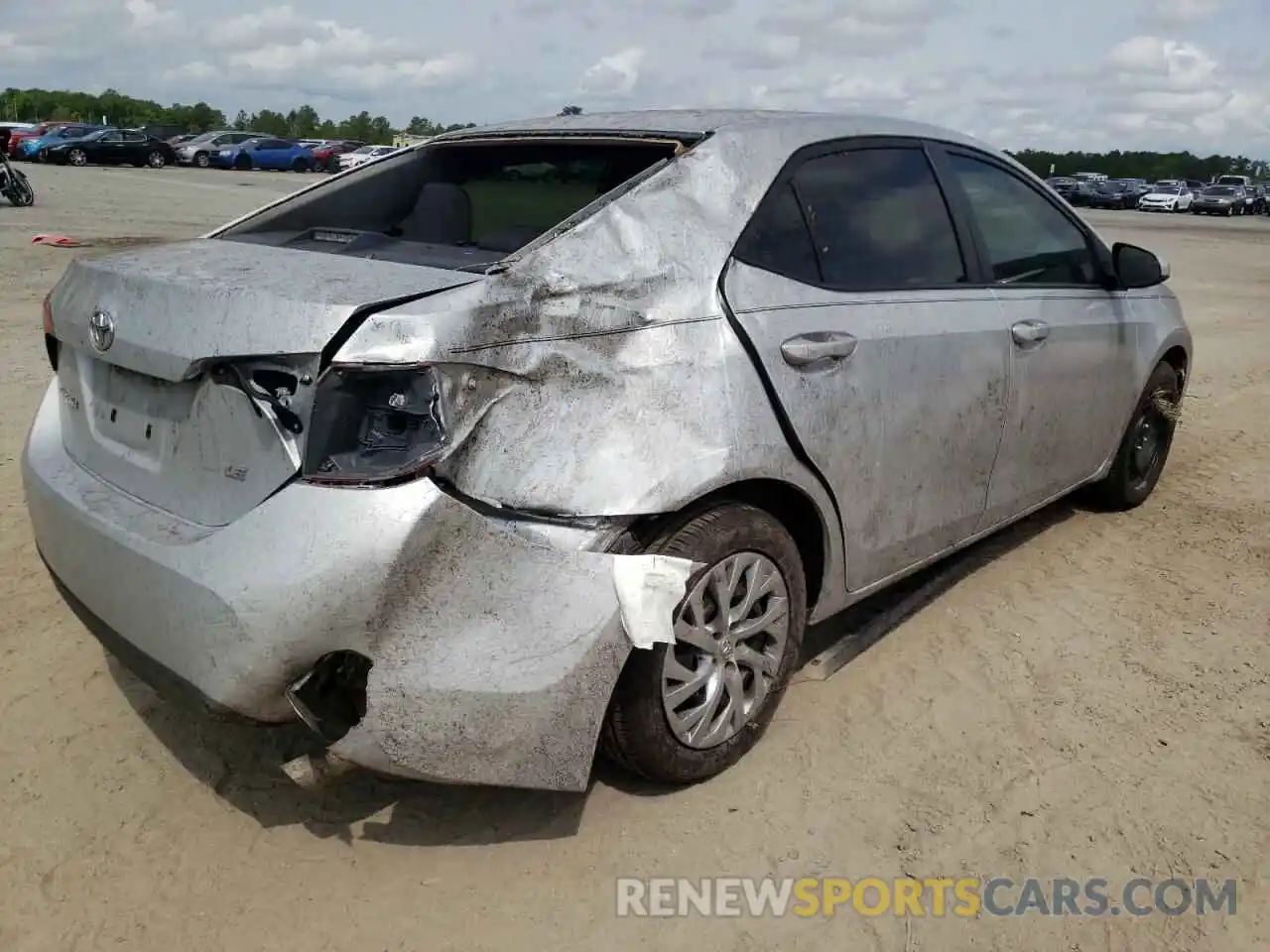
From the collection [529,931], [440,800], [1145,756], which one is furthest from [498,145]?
[1145,756]

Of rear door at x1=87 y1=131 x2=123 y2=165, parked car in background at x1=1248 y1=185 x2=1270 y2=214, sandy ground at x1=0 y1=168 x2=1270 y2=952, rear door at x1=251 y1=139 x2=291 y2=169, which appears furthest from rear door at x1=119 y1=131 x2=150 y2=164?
parked car in background at x1=1248 y1=185 x2=1270 y2=214

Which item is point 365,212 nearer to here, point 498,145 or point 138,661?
point 498,145

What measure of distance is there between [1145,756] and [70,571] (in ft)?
9.60

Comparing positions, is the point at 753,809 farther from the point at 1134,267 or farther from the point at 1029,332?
the point at 1134,267

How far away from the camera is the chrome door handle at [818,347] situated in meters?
2.69

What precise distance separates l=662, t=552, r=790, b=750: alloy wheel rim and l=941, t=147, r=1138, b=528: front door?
49.2 inches

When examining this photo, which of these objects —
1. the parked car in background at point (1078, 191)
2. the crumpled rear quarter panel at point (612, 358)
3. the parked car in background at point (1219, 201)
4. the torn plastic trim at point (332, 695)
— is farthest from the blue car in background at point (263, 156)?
the torn plastic trim at point (332, 695)

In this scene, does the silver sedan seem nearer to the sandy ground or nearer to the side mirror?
the sandy ground

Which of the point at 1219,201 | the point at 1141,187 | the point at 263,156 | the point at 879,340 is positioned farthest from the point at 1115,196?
the point at 879,340

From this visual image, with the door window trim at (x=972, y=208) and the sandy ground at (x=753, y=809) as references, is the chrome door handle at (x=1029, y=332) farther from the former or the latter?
the sandy ground at (x=753, y=809)

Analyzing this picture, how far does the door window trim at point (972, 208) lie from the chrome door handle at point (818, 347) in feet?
2.82

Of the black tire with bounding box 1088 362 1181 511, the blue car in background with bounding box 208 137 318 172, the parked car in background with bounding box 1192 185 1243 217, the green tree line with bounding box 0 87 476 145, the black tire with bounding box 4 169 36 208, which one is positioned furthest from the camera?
the green tree line with bounding box 0 87 476 145

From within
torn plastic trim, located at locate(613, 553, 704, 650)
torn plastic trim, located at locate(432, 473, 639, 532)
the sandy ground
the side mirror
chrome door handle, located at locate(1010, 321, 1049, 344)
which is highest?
the side mirror

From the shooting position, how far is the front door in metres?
3.62
